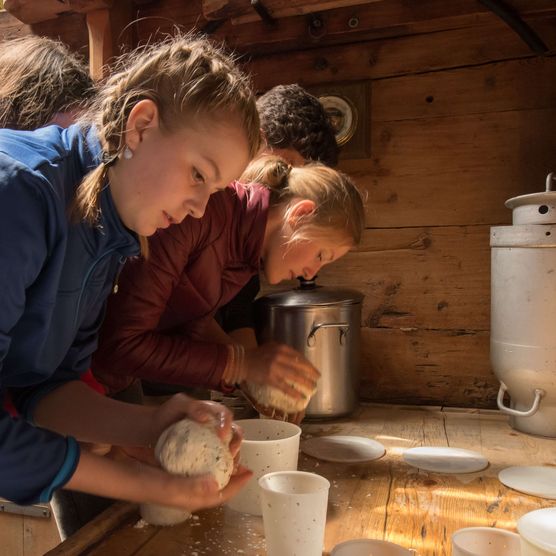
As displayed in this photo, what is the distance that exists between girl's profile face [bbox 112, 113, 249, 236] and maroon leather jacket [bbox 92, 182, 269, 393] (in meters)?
0.25

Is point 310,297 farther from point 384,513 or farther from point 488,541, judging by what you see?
point 488,541

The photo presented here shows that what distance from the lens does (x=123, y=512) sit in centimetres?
89

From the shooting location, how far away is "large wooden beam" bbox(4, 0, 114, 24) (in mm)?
1669

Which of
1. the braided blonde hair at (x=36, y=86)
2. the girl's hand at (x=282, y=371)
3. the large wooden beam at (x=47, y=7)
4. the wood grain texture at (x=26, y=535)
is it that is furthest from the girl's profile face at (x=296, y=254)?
the wood grain texture at (x=26, y=535)

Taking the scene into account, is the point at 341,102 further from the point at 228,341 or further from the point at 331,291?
the point at 228,341

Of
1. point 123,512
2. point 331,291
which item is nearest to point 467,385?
point 331,291

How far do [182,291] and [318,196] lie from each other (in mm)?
340

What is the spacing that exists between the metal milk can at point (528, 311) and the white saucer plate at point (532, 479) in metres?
0.28

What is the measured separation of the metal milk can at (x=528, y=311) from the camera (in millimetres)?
1336

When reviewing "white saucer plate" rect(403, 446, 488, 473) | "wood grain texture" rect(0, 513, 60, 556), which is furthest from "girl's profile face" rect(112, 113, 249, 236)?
"wood grain texture" rect(0, 513, 60, 556)

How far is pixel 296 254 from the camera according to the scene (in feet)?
3.88

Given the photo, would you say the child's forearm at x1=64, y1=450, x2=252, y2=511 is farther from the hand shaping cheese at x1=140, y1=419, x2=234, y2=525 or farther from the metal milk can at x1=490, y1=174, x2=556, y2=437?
the metal milk can at x1=490, y1=174, x2=556, y2=437

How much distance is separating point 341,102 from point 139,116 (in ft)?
3.86

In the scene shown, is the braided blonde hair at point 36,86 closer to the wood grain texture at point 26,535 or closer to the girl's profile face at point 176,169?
the girl's profile face at point 176,169
